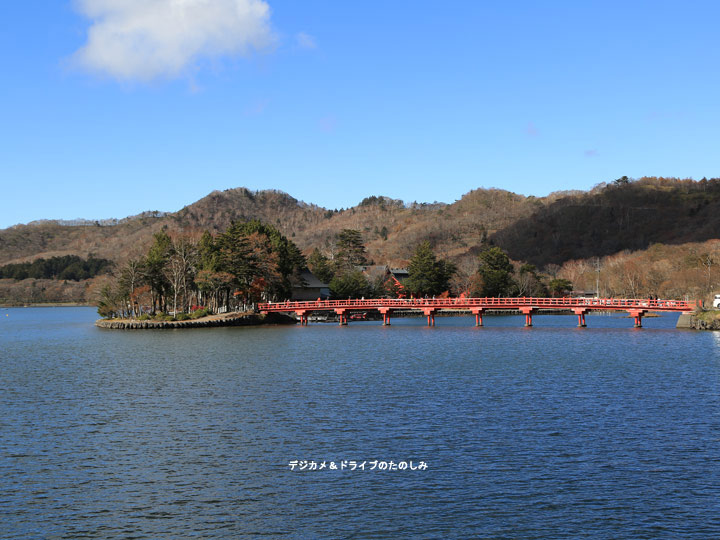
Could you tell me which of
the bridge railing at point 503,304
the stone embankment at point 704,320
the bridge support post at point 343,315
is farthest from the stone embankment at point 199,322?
the stone embankment at point 704,320

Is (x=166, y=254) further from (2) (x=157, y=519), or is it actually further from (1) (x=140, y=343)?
(2) (x=157, y=519)

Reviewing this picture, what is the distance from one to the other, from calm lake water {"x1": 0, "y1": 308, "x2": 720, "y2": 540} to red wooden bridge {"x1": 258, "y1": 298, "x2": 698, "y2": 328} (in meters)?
37.8

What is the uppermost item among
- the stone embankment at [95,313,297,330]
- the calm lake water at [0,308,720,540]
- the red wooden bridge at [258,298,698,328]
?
the red wooden bridge at [258,298,698,328]

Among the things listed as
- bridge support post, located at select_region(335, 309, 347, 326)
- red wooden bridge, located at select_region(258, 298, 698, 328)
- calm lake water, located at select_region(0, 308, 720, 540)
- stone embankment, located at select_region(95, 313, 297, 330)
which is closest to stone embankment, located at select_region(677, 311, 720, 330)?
red wooden bridge, located at select_region(258, 298, 698, 328)

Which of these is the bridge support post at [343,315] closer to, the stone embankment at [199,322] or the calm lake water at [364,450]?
the stone embankment at [199,322]

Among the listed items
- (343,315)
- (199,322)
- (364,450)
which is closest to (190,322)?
(199,322)

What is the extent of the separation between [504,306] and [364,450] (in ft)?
231

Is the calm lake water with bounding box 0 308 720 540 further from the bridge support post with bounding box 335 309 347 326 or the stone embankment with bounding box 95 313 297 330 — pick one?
the bridge support post with bounding box 335 309 347 326

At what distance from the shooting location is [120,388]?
4366cm

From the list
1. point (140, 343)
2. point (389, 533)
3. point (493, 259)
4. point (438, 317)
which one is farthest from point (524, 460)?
point (493, 259)

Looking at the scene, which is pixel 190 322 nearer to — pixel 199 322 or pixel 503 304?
pixel 199 322

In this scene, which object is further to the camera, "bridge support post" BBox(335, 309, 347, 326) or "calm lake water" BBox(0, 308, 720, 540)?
"bridge support post" BBox(335, 309, 347, 326)

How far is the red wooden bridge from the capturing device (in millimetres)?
90750

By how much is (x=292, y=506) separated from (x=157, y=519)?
3979mm
